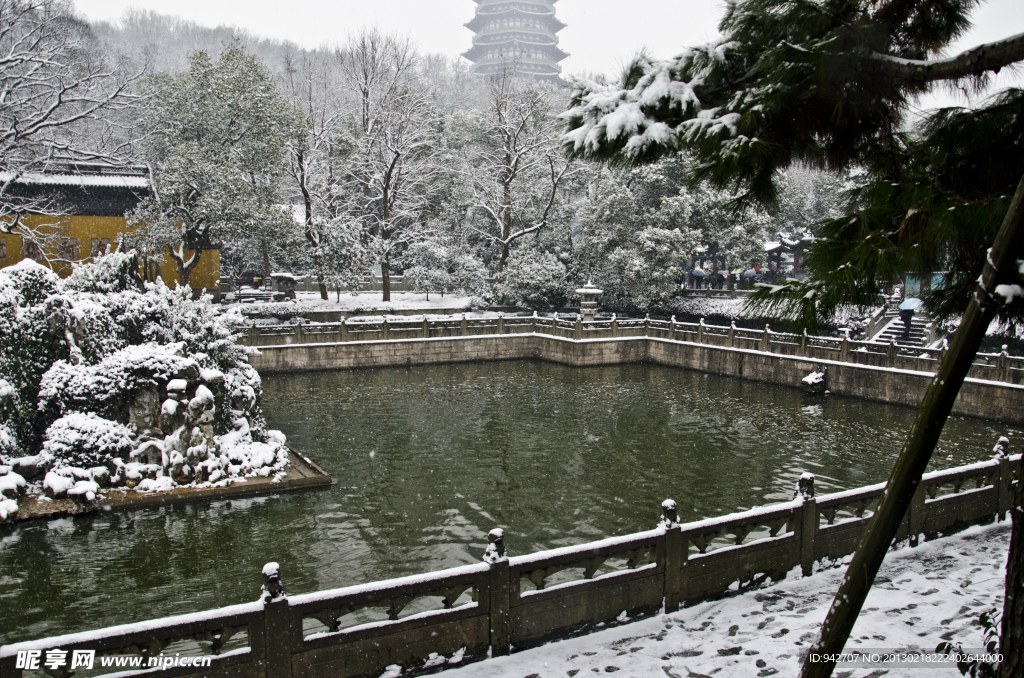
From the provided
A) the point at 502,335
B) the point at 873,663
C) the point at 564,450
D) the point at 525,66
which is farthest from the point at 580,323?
the point at 525,66

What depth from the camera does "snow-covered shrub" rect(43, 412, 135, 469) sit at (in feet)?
37.9

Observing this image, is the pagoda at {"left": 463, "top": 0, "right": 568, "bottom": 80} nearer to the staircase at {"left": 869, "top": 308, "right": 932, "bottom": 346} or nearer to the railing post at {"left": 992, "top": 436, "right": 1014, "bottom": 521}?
the staircase at {"left": 869, "top": 308, "right": 932, "bottom": 346}

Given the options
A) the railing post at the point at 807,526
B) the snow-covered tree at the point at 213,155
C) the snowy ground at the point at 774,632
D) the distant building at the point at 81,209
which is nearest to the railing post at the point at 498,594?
the snowy ground at the point at 774,632

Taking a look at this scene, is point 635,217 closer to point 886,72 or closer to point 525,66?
point 886,72

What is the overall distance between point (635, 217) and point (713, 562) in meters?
26.8

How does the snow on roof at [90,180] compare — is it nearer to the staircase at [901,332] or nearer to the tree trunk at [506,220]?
the tree trunk at [506,220]

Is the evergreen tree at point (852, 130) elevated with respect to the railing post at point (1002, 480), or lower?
elevated

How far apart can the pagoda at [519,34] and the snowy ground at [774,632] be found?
A: 86.8 m

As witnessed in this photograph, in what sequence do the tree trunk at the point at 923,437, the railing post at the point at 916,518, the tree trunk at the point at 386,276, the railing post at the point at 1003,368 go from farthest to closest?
the tree trunk at the point at 386,276 < the railing post at the point at 1003,368 < the railing post at the point at 916,518 < the tree trunk at the point at 923,437

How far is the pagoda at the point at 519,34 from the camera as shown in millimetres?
87625

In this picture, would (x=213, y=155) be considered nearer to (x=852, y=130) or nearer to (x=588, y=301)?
(x=588, y=301)

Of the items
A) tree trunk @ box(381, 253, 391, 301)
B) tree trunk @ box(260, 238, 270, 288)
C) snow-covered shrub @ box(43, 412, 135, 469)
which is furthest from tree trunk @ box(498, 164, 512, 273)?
snow-covered shrub @ box(43, 412, 135, 469)

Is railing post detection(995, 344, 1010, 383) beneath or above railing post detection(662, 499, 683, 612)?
above

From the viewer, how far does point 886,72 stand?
3.99 metres
